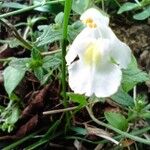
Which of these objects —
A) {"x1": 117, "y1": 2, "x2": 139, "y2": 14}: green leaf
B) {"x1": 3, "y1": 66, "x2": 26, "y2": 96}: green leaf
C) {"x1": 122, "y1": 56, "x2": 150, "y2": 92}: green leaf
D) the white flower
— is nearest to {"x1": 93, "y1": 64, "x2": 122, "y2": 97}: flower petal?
the white flower

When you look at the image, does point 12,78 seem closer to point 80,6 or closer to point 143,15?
point 80,6

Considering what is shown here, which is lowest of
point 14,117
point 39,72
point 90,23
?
point 14,117

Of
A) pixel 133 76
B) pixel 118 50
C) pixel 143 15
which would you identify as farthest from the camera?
pixel 143 15

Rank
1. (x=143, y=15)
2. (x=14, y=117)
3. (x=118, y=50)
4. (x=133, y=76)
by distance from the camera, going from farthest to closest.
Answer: (x=143, y=15) → (x=14, y=117) → (x=133, y=76) → (x=118, y=50)

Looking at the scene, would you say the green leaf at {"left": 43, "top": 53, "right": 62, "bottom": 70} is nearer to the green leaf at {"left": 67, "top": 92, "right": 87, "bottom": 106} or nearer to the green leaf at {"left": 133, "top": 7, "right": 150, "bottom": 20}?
the green leaf at {"left": 67, "top": 92, "right": 87, "bottom": 106}

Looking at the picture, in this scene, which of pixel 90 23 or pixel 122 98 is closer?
pixel 90 23

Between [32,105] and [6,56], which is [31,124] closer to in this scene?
[32,105]

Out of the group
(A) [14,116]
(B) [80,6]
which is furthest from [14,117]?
(B) [80,6]
